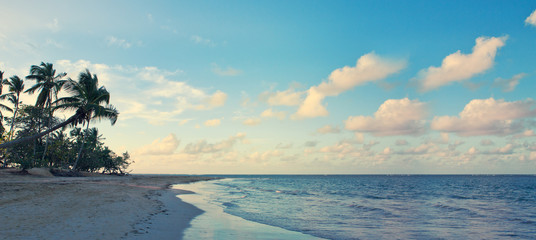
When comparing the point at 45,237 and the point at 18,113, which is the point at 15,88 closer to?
the point at 18,113

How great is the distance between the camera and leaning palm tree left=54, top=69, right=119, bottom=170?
30.3 metres

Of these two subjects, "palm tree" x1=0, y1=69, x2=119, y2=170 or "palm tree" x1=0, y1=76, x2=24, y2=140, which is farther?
"palm tree" x1=0, y1=76, x2=24, y2=140

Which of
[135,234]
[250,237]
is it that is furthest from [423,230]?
[135,234]

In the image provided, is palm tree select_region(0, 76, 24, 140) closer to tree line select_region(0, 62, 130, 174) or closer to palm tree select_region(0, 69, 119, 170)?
tree line select_region(0, 62, 130, 174)

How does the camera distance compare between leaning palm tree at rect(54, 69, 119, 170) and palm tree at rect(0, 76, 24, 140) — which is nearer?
leaning palm tree at rect(54, 69, 119, 170)

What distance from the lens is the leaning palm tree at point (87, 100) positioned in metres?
30.3

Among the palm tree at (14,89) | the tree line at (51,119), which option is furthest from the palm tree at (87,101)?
the palm tree at (14,89)

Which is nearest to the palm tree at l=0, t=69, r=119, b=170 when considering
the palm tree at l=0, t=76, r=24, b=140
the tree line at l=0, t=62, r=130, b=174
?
the tree line at l=0, t=62, r=130, b=174

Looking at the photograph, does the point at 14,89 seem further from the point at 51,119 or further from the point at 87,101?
the point at 87,101

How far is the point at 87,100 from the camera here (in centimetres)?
3297

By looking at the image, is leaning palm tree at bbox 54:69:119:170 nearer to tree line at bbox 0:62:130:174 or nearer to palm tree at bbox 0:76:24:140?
tree line at bbox 0:62:130:174

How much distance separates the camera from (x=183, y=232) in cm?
1234

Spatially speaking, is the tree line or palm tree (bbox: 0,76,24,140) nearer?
the tree line

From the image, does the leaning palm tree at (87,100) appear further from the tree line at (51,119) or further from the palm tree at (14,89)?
the palm tree at (14,89)
